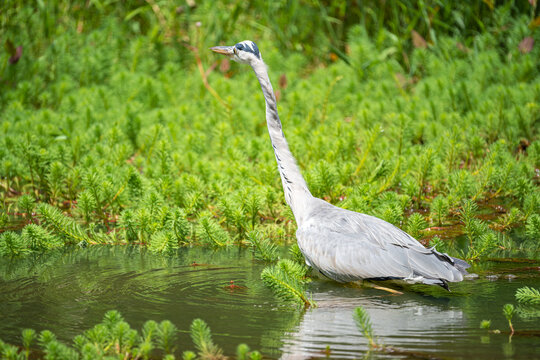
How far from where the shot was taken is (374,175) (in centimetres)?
658

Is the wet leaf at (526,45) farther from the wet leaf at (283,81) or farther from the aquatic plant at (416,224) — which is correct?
the aquatic plant at (416,224)

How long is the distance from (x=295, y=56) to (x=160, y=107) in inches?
97.2

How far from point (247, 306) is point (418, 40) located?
7.05 m

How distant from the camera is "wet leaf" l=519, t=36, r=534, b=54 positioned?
31.4 feet

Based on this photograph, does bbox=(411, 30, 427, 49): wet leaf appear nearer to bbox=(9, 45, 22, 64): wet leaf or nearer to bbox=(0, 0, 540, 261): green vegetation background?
bbox=(0, 0, 540, 261): green vegetation background

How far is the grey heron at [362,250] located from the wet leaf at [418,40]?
18.5ft

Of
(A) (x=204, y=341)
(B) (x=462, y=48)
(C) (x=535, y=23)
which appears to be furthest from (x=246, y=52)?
(B) (x=462, y=48)

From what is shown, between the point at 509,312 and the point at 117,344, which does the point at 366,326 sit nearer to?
the point at 509,312

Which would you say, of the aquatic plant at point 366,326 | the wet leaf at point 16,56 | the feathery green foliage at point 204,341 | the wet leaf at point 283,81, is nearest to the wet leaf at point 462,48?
the wet leaf at point 283,81

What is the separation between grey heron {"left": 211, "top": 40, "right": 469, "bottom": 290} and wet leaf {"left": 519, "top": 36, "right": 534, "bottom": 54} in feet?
18.6

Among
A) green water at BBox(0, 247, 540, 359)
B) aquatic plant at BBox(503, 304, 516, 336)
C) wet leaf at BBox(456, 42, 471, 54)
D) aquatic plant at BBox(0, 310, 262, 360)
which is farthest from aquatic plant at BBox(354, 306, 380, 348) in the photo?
wet leaf at BBox(456, 42, 471, 54)

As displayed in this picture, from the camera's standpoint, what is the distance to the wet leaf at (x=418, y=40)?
10219mm

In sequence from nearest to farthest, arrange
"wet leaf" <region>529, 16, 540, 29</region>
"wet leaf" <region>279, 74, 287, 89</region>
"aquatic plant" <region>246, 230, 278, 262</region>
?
"aquatic plant" <region>246, 230, 278, 262</region> < "wet leaf" <region>279, 74, 287, 89</region> < "wet leaf" <region>529, 16, 540, 29</region>

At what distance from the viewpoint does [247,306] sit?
4.35 m
